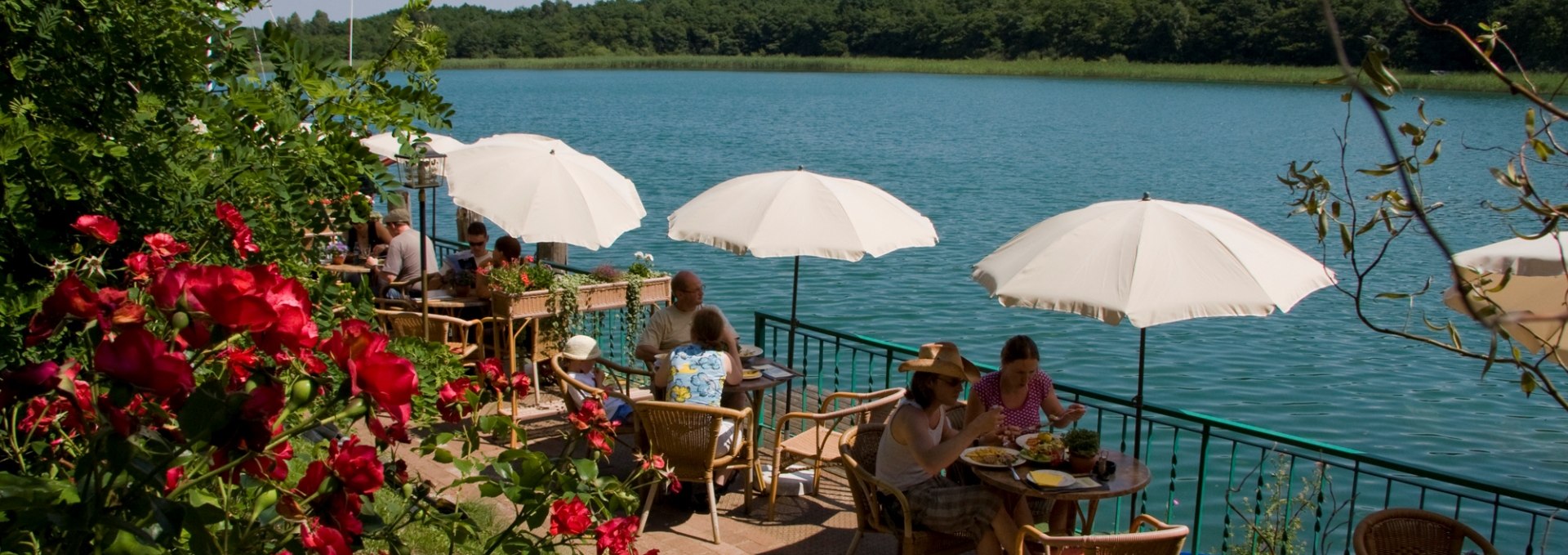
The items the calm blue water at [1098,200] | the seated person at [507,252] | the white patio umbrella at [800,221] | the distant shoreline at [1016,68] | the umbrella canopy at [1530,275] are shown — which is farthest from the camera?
the distant shoreline at [1016,68]

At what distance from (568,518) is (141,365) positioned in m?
1.18

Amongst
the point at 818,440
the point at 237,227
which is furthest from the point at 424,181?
the point at 237,227

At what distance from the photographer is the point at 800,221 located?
7.71 metres

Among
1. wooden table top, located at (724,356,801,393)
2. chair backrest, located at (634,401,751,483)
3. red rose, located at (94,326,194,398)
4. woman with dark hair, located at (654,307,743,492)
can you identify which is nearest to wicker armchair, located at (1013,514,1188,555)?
chair backrest, located at (634,401,751,483)

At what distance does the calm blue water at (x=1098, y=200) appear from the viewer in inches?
570

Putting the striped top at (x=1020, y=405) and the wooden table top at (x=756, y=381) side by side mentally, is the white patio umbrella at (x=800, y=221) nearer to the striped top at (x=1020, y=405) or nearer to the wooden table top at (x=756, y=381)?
the wooden table top at (x=756, y=381)

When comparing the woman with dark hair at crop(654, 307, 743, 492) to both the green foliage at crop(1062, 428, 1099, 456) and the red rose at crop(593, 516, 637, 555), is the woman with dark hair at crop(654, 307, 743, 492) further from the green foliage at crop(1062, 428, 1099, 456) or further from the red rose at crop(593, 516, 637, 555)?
the red rose at crop(593, 516, 637, 555)

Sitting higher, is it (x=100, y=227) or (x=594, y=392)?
(x=100, y=227)

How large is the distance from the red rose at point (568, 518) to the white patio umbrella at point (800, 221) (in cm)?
481

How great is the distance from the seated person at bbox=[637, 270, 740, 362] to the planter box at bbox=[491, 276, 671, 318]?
4.51ft

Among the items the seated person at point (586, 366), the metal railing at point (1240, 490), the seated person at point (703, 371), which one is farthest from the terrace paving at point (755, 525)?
the metal railing at point (1240, 490)

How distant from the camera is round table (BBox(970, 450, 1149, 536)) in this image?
5.17m

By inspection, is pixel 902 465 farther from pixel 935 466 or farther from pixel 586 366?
pixel 586 366

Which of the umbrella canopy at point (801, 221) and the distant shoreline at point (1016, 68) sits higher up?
the distant shoreline at point (1016, 68)
